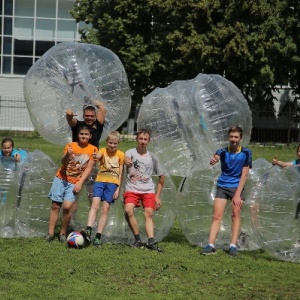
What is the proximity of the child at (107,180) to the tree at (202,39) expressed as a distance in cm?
2419

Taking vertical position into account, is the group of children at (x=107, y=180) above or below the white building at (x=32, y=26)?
below

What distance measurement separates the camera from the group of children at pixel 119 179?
9711mm

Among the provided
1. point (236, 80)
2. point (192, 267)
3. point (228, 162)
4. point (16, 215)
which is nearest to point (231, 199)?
point (228, 162)

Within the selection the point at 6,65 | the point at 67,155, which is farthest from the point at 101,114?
the point at 6,65

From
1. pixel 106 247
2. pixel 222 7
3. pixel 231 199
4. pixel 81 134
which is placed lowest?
pixel 106 247

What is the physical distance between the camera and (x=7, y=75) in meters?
45.1

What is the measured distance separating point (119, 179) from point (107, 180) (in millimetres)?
155

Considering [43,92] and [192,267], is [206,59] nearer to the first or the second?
[43,92]

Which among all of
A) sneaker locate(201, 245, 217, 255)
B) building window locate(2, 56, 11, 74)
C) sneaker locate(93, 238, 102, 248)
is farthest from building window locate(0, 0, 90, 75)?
sneaker locate(201, 245, 217, 255)

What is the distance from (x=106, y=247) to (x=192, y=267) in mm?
1461

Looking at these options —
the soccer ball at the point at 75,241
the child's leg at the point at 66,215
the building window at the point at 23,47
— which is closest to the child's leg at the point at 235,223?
the soccer ball at the point at 75,241

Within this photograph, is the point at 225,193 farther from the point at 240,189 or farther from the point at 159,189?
the point at 159,189

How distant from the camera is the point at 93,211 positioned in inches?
388

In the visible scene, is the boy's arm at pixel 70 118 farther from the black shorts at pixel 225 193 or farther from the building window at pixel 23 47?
the building window at pixel 23 47
